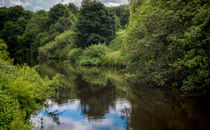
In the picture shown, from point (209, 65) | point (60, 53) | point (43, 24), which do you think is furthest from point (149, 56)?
point (43, 24)

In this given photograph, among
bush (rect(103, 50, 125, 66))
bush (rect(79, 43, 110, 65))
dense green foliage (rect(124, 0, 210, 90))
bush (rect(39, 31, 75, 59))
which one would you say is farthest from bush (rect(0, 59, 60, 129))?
bush (rect(39, 31, 75, 59))

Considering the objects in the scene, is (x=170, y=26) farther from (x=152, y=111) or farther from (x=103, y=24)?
(x=103, y=24)

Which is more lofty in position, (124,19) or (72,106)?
(124,19)

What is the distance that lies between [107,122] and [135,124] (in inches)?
56.2

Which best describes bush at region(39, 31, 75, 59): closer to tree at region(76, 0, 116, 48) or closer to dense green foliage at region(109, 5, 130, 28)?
tree at region(76, 0, 116, 48)

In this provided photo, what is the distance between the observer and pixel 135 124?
996 centimetres

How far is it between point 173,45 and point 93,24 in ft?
103

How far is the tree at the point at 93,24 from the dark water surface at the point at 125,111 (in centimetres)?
3072

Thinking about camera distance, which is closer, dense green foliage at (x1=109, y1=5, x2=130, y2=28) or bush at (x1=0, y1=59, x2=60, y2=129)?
bush at (x1=0, y1=59, x2=60, y2=129)

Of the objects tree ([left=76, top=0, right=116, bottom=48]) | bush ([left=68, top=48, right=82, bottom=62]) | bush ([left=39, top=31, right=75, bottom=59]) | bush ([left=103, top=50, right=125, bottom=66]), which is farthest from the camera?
bush ([left=39, top=31, right=75, bottom=59])

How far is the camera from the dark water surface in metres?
9.89

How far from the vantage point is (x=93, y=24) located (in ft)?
148

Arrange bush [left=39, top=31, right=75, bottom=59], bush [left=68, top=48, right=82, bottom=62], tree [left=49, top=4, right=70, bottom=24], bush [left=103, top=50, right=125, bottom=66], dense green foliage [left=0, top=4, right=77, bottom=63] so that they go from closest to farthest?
bush [left=103, top=50, right=125, bottom=66] < bush [left=68, top=48, right=82, bottom=62] < bush [left=39, top=31, right=75, bottom=59] < dense green foliage [left=0, top=4, right=77, bottom=63] < tree [left=49, top=4, right=70, bottom=24]

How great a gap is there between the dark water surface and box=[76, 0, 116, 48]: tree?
101ft
